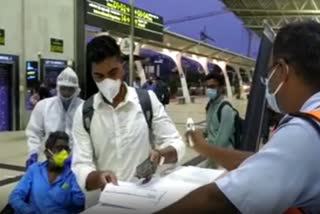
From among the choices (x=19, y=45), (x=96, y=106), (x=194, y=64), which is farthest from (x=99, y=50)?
(x=194, y=64)

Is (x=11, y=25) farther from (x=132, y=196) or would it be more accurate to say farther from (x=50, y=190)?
(x=132, y=196)

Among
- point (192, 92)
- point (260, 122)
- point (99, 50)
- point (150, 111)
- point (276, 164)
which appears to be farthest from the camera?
point (192, 92)

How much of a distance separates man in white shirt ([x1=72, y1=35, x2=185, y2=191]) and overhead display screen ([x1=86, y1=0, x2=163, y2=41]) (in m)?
14.0

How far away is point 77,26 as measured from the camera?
18.7 meters

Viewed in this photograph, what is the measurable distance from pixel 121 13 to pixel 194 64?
32.1 metres

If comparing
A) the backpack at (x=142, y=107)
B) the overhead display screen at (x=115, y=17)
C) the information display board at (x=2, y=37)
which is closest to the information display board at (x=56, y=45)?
the overhead display screen at (x=115, y=17)

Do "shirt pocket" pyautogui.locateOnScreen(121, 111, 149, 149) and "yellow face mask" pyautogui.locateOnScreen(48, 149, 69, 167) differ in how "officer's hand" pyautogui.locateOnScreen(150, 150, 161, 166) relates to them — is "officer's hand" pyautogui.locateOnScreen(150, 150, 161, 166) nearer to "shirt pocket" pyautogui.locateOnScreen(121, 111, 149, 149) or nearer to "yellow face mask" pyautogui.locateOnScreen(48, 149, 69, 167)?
"shirt pocket" pyautogui.locateOnScreen(121, 111, 149, 149)

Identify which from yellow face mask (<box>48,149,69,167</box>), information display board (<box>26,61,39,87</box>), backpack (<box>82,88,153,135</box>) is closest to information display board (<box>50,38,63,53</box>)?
information display board (<box>26,61,39,87</box>)

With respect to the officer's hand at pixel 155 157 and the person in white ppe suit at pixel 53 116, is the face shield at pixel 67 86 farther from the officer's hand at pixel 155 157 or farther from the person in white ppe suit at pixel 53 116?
the officer's hand at pixel 155 157

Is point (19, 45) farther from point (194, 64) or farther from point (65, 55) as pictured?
point (194, 64)

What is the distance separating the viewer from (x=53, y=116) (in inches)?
191

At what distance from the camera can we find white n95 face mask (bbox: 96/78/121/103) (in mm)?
2500

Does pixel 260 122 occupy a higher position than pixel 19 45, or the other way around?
pixel 19 45

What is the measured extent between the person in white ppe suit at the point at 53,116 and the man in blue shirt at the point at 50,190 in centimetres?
76
